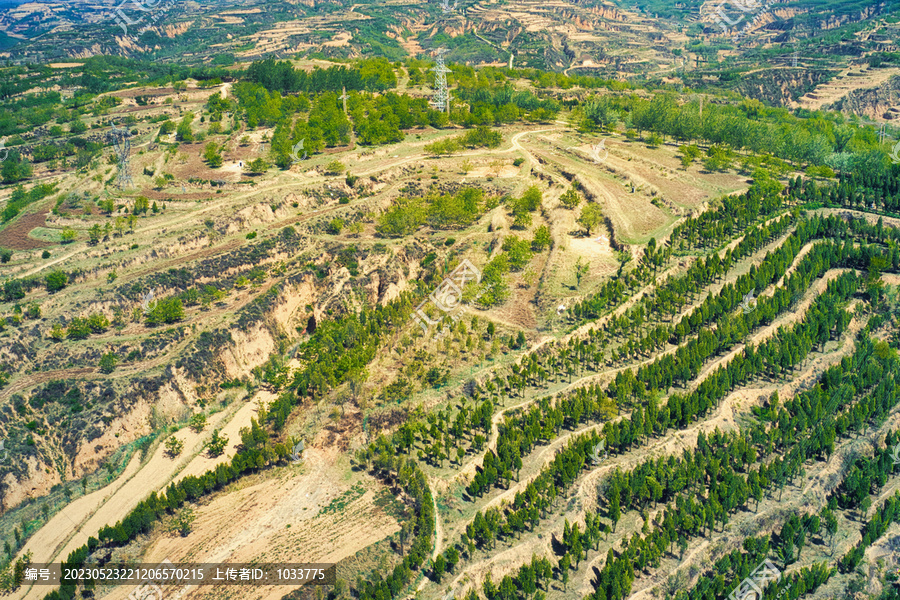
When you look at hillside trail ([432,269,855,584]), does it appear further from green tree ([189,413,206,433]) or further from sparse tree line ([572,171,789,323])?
green tree ([189,413,206,433])

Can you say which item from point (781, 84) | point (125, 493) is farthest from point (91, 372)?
point (781, 84)

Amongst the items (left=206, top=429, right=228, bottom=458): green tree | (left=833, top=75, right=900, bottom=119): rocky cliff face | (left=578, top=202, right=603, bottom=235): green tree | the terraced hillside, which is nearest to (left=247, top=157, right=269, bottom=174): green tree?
the terraced hillside

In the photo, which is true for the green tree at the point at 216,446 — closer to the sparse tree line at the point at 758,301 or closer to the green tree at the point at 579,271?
the sparse tree line at the point at 758,301

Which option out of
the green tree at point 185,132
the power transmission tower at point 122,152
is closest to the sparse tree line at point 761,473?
the power transmission tower at point 122,152

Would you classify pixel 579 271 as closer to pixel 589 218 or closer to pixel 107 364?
pixel 589 218

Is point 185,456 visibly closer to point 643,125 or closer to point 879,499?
point 879,499
